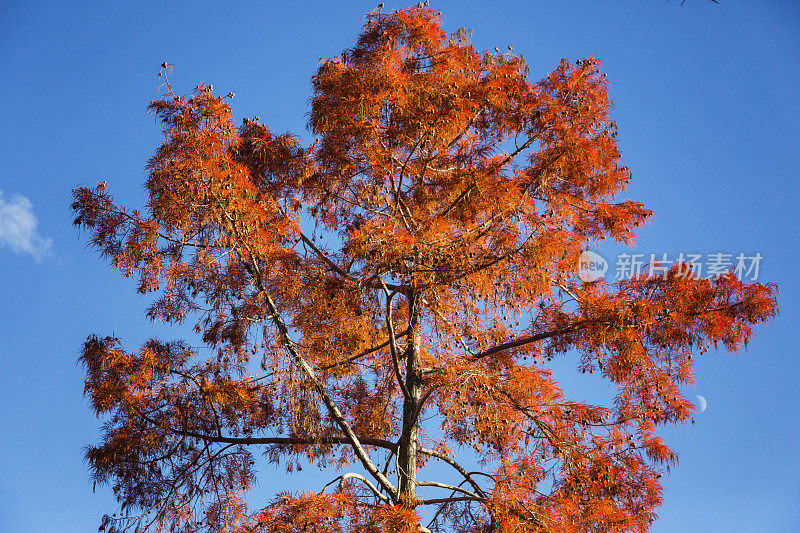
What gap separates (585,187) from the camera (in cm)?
818

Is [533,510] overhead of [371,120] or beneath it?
beneath

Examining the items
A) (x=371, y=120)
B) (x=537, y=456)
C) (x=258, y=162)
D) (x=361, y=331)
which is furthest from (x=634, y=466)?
(x=258, y=162)

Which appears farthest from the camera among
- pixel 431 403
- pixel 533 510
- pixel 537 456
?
pixel 431 403

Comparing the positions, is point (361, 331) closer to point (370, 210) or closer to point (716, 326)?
point (370, 210)

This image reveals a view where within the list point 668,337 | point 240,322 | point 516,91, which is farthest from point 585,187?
point 240,322

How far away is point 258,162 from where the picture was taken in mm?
8188

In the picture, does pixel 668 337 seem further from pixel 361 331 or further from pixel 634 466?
pixel 361 331

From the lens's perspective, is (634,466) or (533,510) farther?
(634,466)

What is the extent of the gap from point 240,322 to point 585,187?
442 cm

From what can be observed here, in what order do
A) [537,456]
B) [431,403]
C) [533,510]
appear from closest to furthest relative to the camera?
[533,510]
[537,456]
[431,403]

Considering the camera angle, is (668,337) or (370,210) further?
(370,210)

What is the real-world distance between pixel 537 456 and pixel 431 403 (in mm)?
1389

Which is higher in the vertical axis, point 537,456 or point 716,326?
point 716,326

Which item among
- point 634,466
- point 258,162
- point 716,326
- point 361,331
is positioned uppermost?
point 258,162
